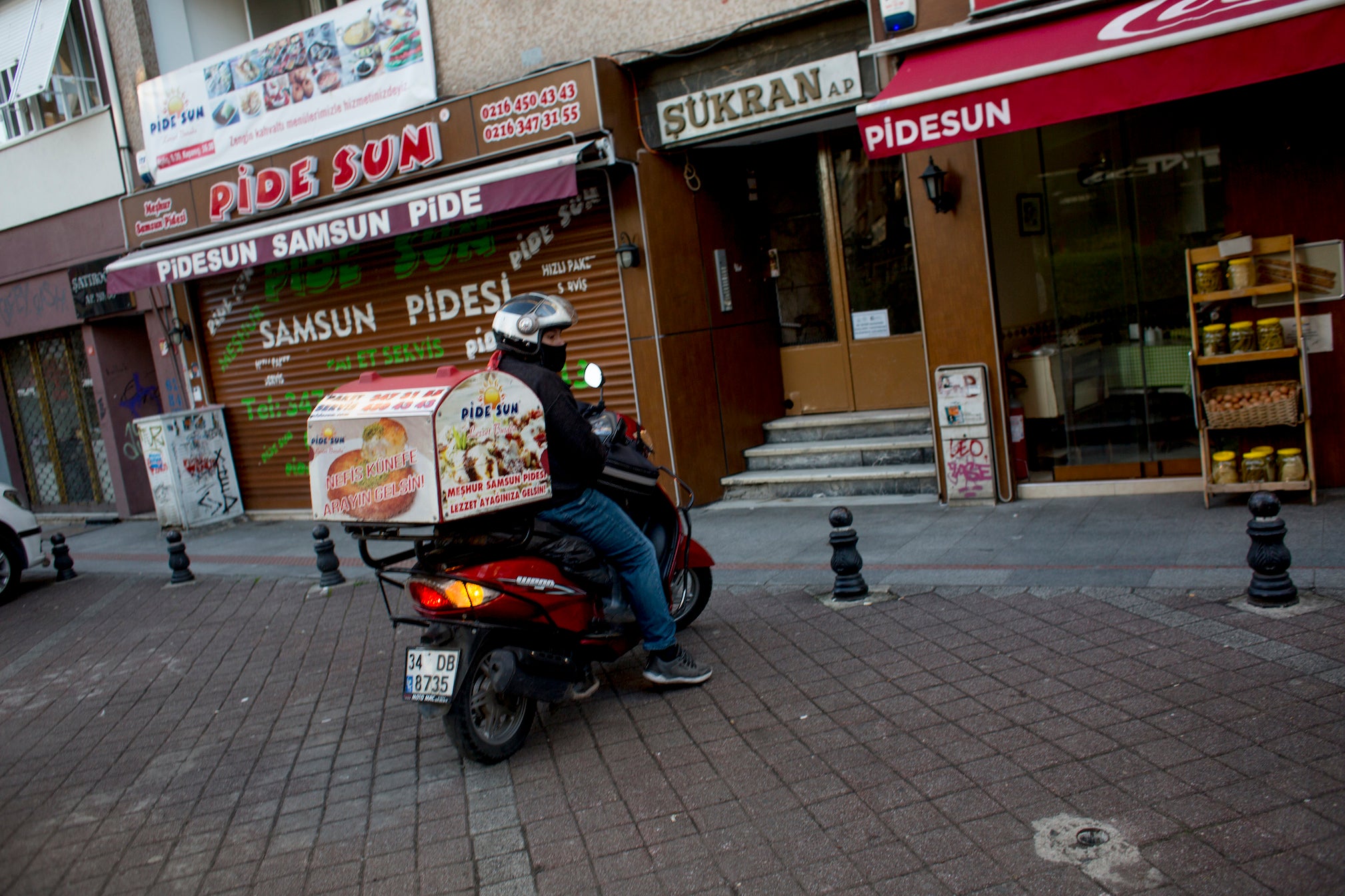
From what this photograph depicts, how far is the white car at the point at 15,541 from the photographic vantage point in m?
9.88

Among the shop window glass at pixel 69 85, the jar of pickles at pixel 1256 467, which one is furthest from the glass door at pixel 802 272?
the shop window glass at pixel 69 85

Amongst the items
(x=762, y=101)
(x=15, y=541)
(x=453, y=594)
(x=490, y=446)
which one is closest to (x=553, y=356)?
(x=490, y=446)

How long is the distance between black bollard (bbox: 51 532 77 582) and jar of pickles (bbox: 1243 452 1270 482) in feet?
33.7

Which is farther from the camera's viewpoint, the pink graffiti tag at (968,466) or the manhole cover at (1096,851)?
the pink graffiti tag at (968,466)

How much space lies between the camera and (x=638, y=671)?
18.6 ft

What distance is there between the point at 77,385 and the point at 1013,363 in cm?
1235

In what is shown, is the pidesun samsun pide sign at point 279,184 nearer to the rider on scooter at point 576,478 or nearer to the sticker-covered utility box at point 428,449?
the rider on scooter at point 576,478

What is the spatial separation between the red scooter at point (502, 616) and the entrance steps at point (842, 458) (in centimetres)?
439

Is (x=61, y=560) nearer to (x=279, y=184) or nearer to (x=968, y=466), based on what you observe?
(x=279, y=184)

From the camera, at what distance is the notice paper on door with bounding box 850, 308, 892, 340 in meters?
9.91

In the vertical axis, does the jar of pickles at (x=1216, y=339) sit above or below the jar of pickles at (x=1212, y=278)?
below

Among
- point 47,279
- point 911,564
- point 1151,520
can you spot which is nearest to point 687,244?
point 911,564

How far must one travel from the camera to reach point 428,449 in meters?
4.20

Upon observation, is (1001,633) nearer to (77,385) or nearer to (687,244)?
(687,244)
